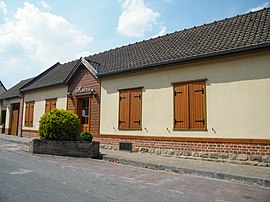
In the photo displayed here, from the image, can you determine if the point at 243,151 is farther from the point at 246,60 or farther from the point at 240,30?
the point at 240,30

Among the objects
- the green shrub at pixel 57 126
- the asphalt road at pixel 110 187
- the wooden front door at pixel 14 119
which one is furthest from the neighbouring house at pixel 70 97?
the asphalt road at pixel 110 187

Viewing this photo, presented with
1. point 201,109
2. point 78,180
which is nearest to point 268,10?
point 201,109

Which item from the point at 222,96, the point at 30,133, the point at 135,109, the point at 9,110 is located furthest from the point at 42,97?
the point at 222,96

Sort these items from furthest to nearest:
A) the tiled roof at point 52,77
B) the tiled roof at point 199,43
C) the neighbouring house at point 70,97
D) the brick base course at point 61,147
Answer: the tiled roof at point 52,77 < the neighbouring house at point 70,97 < the brick base course at point 61,147 < the tiled roof at point 199,43

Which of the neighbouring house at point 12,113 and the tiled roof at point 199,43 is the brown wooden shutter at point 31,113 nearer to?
the neighbouring house at point 12,113

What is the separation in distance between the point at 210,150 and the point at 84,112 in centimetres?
827

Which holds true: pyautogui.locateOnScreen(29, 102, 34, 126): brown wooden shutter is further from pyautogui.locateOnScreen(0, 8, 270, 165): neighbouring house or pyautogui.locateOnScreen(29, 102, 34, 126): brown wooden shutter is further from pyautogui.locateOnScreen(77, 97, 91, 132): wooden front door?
pyautogui.locateOnScreen(77, 97, 91, 132): wooden front door

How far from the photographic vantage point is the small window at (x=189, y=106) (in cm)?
1009

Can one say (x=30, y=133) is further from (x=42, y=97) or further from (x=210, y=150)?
(x=210, y=150)

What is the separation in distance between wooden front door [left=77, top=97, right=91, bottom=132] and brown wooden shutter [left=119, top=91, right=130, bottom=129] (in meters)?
2.57

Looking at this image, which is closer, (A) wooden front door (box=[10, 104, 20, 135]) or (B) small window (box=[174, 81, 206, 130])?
(B) small window (box=[174, 81, 206, 130])

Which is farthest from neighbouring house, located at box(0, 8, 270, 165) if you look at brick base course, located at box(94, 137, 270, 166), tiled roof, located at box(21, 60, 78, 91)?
tiled roof, located at box(21, 60, 78, 91)

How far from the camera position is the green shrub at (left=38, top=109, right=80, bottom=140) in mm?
11305

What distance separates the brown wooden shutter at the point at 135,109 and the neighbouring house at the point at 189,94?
0.16 feet
